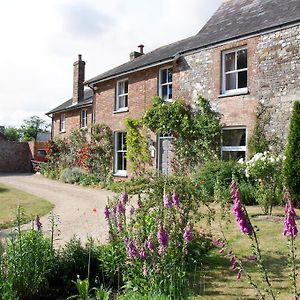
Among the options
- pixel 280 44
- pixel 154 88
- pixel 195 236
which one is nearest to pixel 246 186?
pixel 280 44

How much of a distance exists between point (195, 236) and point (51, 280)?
2368 mm

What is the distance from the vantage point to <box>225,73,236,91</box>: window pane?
581 inches

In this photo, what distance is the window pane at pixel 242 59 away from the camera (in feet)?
47.3

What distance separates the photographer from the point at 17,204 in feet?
39.6

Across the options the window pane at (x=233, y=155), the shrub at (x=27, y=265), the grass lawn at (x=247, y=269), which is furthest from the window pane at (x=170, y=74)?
the shrub at (x=27, y=265)

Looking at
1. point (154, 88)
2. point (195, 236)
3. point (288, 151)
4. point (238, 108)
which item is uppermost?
point (154, 88)

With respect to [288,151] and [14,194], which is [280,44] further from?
[14,194]

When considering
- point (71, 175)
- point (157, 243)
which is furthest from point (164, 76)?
point (157, 243)

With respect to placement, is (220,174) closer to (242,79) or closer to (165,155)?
(242,79)

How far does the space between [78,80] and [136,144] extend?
37.5 feet

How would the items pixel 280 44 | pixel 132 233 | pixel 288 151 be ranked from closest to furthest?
1. pixel 132 233
2. pixel 288 151
3. pixel 280 44

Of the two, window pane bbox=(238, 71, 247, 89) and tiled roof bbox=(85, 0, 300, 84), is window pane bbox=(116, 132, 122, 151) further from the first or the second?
window pane bbox=(238, 71, 247, 89)

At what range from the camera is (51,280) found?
489 cm

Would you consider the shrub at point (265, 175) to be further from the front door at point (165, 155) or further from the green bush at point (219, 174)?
the front door at point (165, 155)
